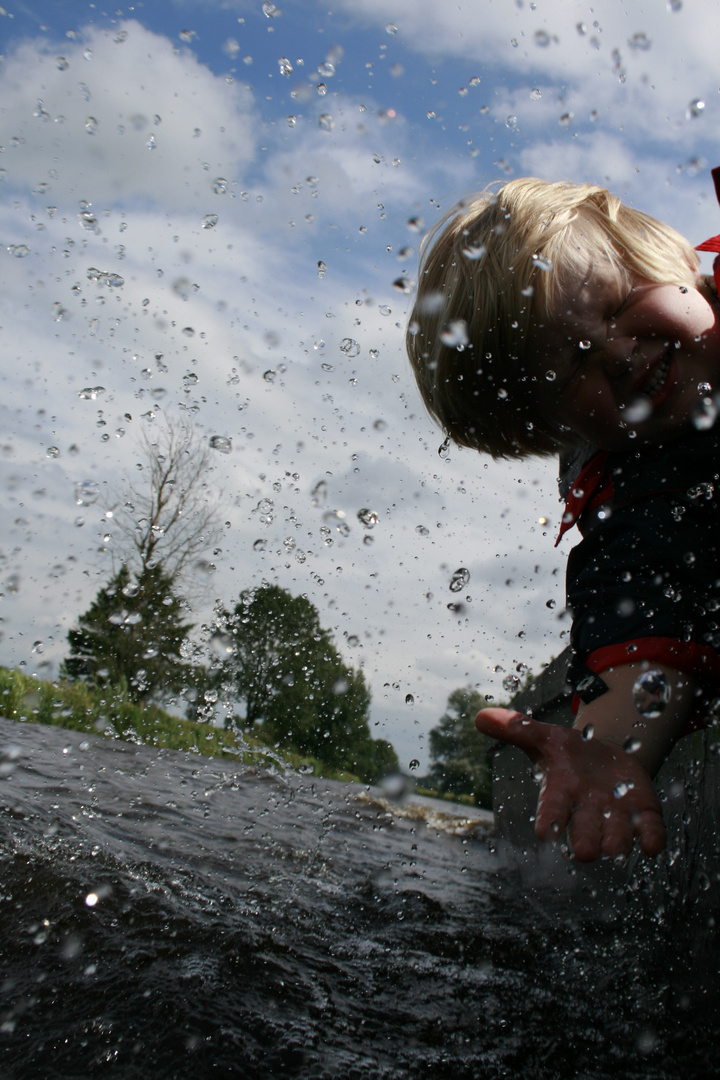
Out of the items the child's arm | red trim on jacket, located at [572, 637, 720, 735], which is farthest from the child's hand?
red trim on jacket, located at [572, 637, 720, 735]

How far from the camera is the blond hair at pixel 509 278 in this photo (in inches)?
84.0

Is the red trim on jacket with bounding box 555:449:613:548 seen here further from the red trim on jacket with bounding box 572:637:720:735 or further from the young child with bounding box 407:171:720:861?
the red trim on jacket with bounding box 572:637:720:735

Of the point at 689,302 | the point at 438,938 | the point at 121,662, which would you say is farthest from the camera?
the point at 121,662

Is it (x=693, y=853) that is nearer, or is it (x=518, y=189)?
(x=693, y=853)

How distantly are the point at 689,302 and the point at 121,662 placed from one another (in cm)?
1171

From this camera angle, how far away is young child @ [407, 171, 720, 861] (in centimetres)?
123

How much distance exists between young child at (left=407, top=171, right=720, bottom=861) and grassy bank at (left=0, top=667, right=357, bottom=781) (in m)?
5.94

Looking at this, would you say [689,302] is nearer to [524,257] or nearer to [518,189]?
[524,257]

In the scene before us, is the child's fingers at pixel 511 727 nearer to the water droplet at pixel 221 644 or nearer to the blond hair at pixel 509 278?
the blond hair at pixel 509 278

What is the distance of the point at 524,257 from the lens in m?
2.16

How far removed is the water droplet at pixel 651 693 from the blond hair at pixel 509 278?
1134mm

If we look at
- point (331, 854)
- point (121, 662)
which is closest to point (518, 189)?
point (331, 854)

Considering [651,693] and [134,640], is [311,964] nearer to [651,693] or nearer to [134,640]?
[651,693]

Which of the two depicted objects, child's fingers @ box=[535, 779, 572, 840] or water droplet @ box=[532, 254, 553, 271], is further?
water droplet @ box=[532, 254, 553, 271]
